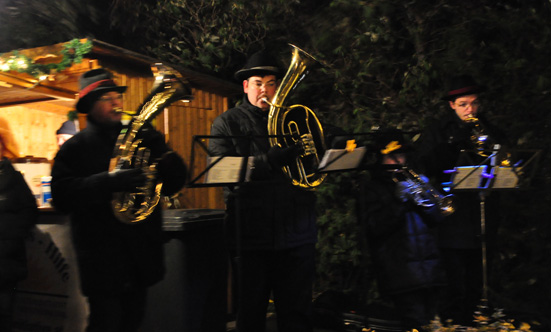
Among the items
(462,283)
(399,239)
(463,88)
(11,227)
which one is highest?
(463,88)

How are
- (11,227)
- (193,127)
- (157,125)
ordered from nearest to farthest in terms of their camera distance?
(11,227) → (157,125) → (193,127)

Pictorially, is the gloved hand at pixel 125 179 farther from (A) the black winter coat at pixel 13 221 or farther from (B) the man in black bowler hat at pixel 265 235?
(A) the black winter coat at pixel 13 221

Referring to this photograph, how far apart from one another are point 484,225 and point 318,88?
3.26m

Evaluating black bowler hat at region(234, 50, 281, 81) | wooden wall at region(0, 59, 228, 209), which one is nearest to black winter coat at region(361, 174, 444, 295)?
black bowler hat at region(234, 50, 281, 81)

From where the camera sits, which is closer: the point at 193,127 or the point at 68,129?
the point at 68,129

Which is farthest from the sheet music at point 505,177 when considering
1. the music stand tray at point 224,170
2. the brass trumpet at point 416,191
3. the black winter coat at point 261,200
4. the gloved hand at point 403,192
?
the music stand tray at point 224,170

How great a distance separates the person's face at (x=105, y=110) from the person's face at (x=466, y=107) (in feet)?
9.89

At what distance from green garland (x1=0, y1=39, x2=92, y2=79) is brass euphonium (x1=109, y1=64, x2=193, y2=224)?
2.11 m

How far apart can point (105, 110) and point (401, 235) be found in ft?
7.22

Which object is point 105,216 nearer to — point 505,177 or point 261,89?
point 261,89

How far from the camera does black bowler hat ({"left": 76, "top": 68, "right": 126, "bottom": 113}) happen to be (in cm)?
331

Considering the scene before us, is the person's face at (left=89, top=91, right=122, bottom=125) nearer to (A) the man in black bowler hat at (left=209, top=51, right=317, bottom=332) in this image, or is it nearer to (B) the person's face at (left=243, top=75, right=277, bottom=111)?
(A) the man in black bowler hat at (left=209, top=51, right=317, bottom=332)

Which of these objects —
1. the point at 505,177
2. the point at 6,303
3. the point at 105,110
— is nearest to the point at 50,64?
the point at 6,303

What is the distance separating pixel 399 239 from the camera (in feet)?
13.4
